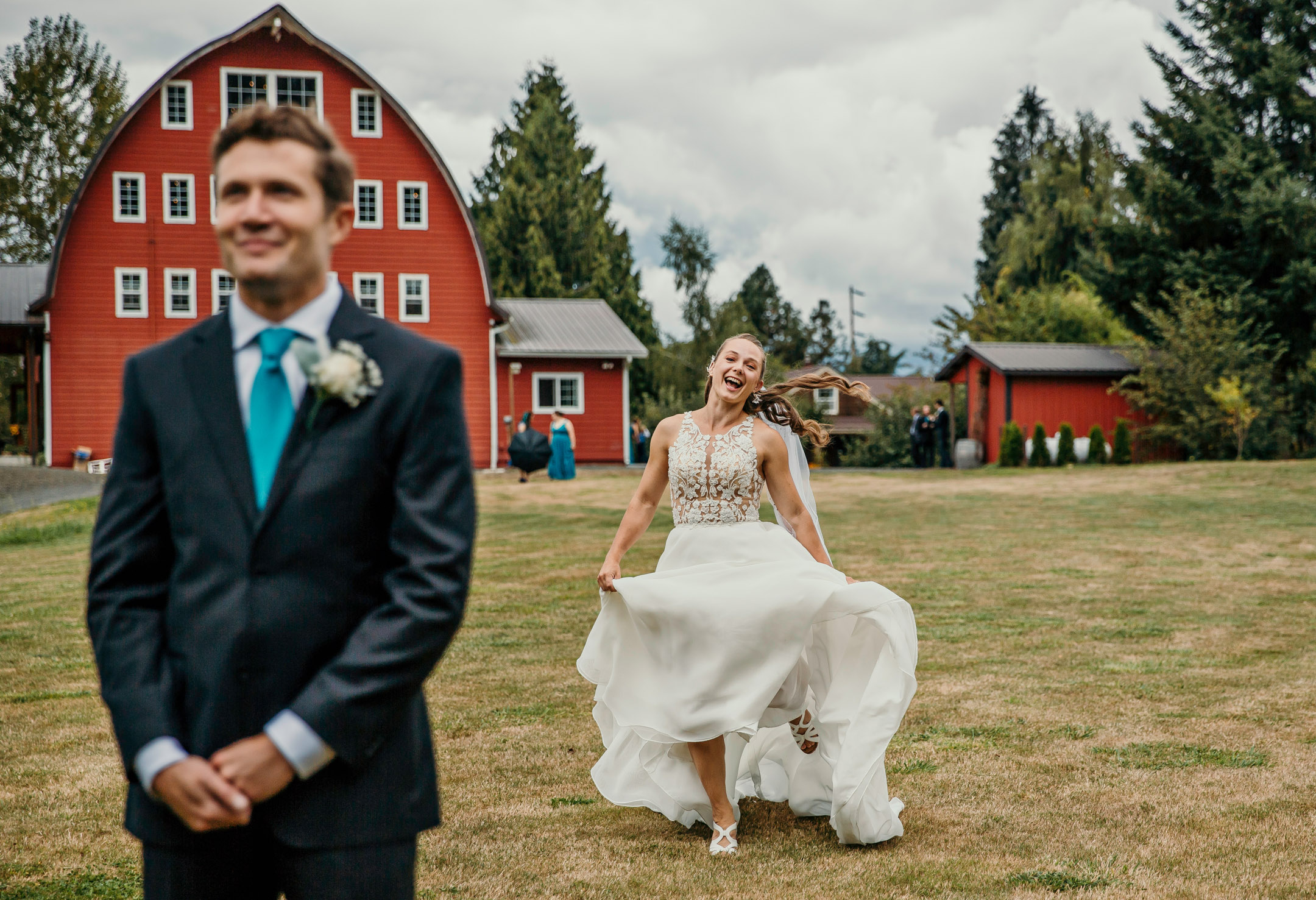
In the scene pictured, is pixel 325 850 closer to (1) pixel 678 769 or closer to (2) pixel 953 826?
(1) pixel 678 769

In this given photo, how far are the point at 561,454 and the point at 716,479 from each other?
959 inches

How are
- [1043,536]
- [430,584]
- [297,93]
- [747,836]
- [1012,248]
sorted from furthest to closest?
[1012,248]
[297,93]
[1043,536]
[747,836]
[430,584]

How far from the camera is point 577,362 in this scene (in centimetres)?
3934

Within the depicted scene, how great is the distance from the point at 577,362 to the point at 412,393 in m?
37.2

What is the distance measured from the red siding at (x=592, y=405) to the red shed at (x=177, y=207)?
343 centimetres

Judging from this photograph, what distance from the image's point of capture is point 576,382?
129 ft

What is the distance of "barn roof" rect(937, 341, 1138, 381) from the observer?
3822cm

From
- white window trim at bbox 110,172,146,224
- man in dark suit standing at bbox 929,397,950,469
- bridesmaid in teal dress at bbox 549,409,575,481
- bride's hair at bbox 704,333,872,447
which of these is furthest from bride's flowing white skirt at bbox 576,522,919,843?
man in dark suit standing at bbox 929,397,950,469

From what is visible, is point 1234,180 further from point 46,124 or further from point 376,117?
point 46,124

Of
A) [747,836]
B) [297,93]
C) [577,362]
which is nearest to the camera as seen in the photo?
[747,836]

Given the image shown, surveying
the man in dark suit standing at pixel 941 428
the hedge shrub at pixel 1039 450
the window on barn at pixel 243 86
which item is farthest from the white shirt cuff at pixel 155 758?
the man in dark suit standing at pixel 941 428

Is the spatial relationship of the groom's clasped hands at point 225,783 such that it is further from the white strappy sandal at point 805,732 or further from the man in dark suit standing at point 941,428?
the man in dark suit standing at point 941,428

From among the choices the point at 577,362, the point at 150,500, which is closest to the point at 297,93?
the point at 577,362

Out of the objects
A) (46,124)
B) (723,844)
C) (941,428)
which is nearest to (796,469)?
(723,844)
